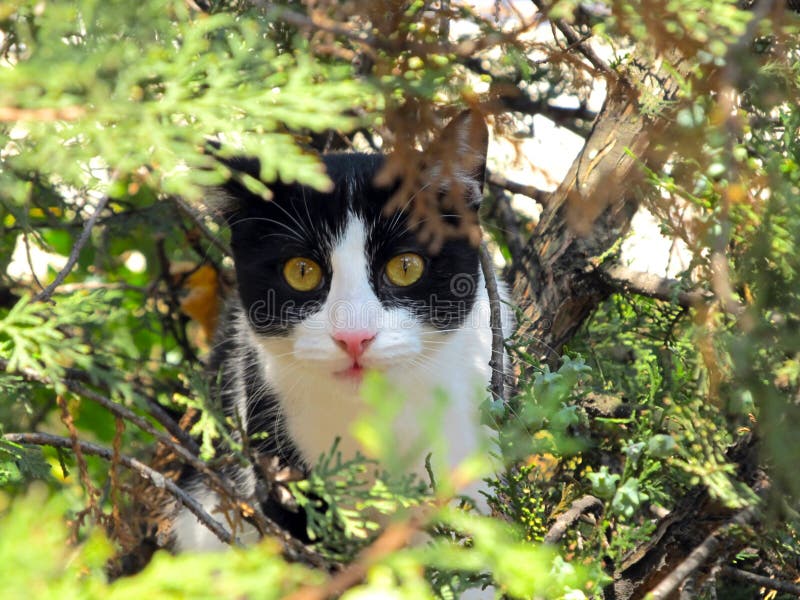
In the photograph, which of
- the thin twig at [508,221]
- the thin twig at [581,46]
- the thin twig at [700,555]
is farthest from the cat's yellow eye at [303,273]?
the thin twig at [700,555]

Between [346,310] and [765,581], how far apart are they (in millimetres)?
859

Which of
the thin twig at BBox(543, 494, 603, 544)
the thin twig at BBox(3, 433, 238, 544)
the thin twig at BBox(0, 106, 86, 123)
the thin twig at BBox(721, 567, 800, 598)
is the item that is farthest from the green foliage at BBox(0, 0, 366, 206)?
the thin twig at BBox(721, 567, 800, 598)

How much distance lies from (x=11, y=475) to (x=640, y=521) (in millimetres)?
1046

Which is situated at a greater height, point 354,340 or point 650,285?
point 650,285

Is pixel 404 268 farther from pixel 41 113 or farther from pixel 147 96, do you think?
pixel 41 113

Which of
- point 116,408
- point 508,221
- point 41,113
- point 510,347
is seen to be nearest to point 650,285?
point 510,347

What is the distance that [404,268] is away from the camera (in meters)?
1.67

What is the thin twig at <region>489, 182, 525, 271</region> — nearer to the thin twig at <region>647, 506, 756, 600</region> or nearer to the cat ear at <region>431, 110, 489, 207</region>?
the cat ear at <region>431, 110, 489, 207</region>

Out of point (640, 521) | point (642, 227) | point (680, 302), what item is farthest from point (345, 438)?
point (642, 227)

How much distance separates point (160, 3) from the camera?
844 mm

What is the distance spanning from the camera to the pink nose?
149 centimetres

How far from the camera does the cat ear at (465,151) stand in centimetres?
99

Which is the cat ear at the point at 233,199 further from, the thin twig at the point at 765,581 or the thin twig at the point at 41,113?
the thin twig at the point at 765,581

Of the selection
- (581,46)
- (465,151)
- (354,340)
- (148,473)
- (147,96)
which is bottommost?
(148,473)
